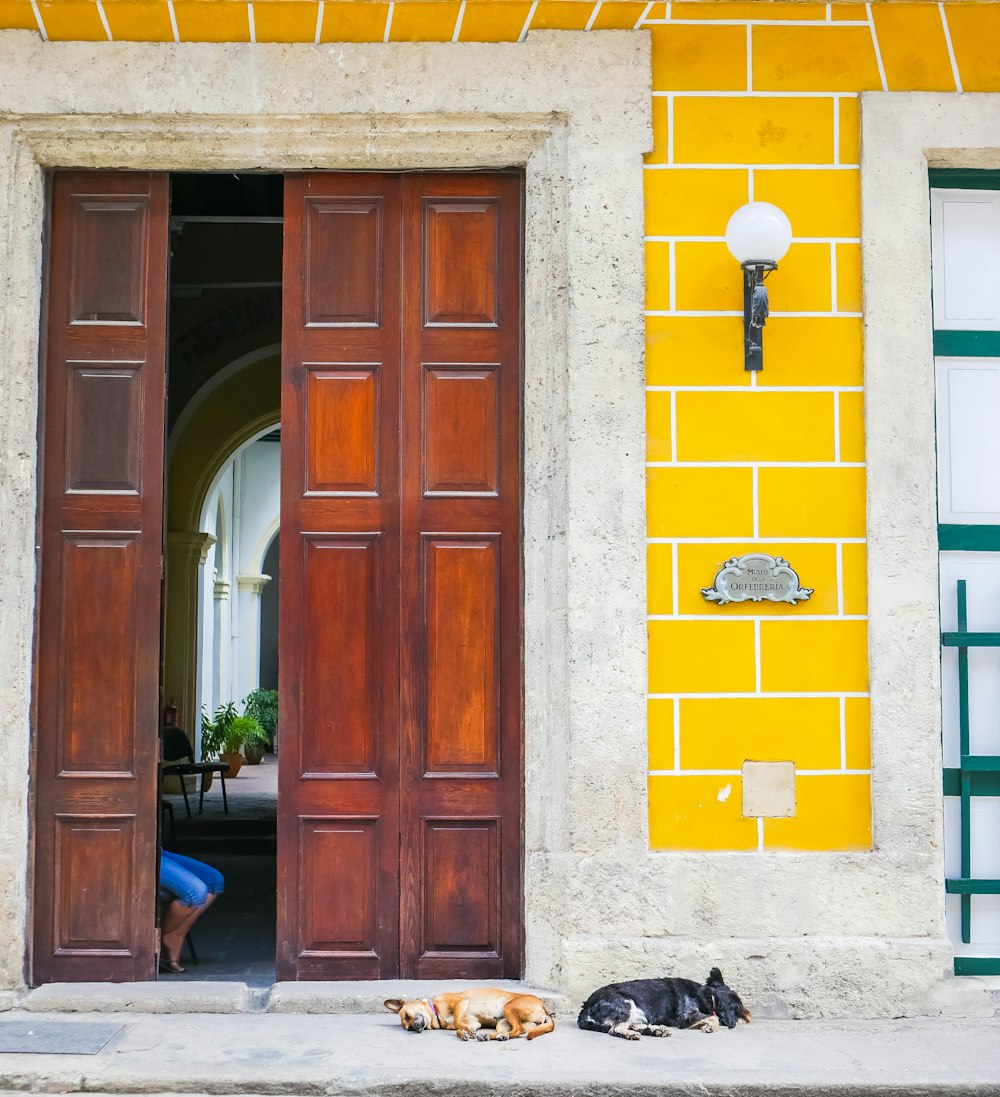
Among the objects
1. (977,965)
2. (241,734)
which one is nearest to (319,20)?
(977,965)

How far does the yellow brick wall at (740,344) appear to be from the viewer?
5.47 metres

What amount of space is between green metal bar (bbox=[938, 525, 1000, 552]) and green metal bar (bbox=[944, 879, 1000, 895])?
145cm

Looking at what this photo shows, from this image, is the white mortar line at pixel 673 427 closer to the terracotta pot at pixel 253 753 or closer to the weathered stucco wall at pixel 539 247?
the weathered stucco wall at pixel 539 247

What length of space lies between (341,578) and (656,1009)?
7.34 feet

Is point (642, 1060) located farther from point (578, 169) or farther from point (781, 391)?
point (578, 169)

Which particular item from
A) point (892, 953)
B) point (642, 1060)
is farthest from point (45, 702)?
point (892, 953)

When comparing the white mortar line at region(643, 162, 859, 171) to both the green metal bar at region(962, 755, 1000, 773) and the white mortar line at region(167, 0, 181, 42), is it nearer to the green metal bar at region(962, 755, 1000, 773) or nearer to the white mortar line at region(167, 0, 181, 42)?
the white mortar line at region(167, 0, 181, 42)

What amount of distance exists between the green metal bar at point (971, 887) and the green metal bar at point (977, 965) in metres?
0.28

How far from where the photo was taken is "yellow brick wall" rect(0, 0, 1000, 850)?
5.47 m

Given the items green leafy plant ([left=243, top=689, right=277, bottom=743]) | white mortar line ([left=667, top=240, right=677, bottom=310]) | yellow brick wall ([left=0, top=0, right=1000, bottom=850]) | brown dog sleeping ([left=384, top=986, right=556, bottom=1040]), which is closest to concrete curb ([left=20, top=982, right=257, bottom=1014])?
brown dog sleeping ([left=384, top=986, right=556, bottom=1040])

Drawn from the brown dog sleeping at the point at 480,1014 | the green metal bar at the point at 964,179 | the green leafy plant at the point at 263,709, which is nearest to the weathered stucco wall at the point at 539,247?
the brown dog sleeping at the point at 480,1014

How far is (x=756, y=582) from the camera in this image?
5496 mm

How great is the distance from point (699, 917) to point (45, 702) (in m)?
2.98

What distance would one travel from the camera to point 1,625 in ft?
18.1
